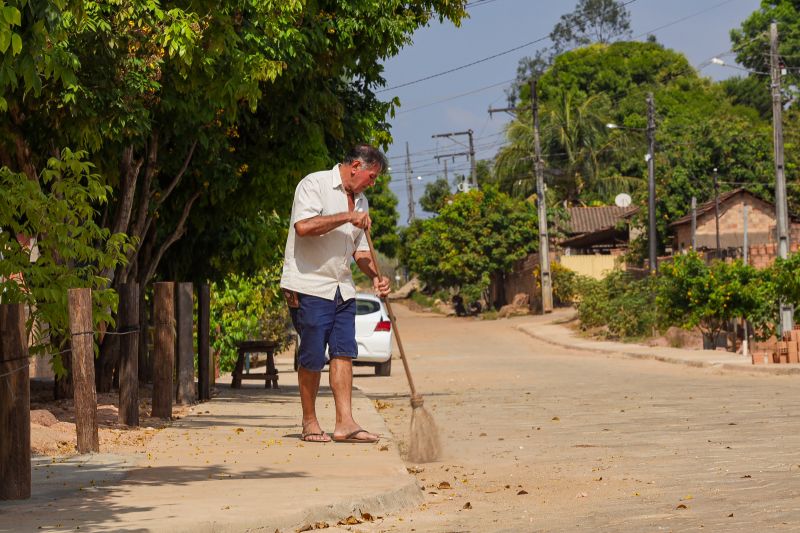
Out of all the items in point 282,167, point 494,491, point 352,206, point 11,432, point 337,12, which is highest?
point 337,12

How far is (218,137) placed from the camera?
16.2 meters

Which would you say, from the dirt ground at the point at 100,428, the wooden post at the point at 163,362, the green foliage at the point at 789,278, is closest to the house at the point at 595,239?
the green foliage at the point at 789,278

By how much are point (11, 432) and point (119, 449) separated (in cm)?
287

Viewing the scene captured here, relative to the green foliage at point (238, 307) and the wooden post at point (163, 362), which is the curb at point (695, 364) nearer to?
the green foliage at point (238, 307)

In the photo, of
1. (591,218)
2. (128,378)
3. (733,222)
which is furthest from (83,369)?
(591,218)

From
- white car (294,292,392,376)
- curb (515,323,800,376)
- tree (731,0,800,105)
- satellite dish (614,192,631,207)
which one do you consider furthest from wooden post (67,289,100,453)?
tree (731,0,800,105)

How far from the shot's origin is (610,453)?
10.5m

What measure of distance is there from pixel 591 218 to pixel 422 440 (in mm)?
62291

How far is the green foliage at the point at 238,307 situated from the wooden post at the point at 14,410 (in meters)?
16.1

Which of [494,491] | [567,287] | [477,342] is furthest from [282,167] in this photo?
[567,287]

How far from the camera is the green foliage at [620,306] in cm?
4047

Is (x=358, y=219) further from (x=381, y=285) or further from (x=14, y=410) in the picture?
(x=14, y=410)

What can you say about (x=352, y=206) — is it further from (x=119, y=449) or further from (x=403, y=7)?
(x=403, y=7)

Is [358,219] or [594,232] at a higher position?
[594,232]
